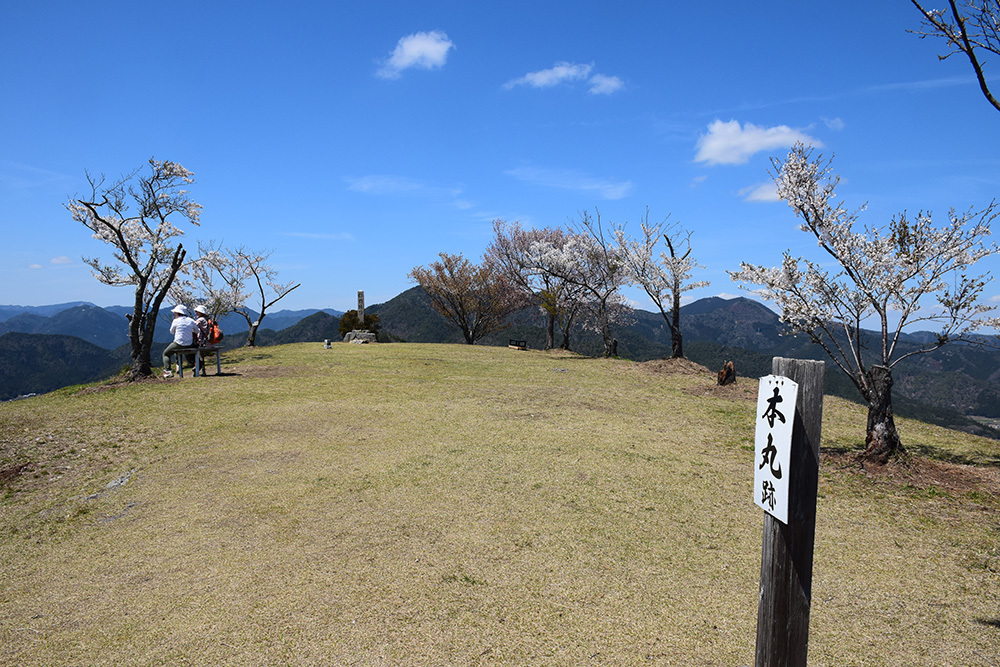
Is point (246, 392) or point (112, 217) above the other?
point (112, 217)

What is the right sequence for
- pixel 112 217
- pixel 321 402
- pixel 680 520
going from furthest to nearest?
pixel 112 217 → pixel 321 402 → pixel 680 520

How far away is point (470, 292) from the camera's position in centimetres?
3844

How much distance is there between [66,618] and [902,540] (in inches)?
327

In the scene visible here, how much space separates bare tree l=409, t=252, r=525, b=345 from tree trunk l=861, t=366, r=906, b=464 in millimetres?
30437

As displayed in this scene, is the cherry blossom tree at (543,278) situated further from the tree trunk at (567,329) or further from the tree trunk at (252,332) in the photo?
the tree trunk at (252,332)

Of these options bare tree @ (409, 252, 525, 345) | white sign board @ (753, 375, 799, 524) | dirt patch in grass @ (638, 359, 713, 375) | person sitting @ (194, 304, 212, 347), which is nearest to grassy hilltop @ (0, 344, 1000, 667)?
white sign board @ (753, 375, 799, 524)

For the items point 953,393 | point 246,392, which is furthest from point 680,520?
point 953,393

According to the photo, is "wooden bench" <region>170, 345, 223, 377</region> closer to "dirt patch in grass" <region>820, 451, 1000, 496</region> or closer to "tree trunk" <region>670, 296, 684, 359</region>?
"dirt patch in grass" <region>820, 451, 1000, 496</region>

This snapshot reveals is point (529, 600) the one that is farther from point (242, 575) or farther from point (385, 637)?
point (242, 575)

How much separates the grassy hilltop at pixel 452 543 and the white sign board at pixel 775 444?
1.68 m

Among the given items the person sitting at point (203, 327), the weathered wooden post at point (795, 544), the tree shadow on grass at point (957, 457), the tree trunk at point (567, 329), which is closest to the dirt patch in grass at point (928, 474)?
the tree shadow on grass at point (957, 457)

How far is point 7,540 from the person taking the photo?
5645 mm

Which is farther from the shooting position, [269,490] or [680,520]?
[269,490]

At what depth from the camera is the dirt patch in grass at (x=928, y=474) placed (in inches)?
286
